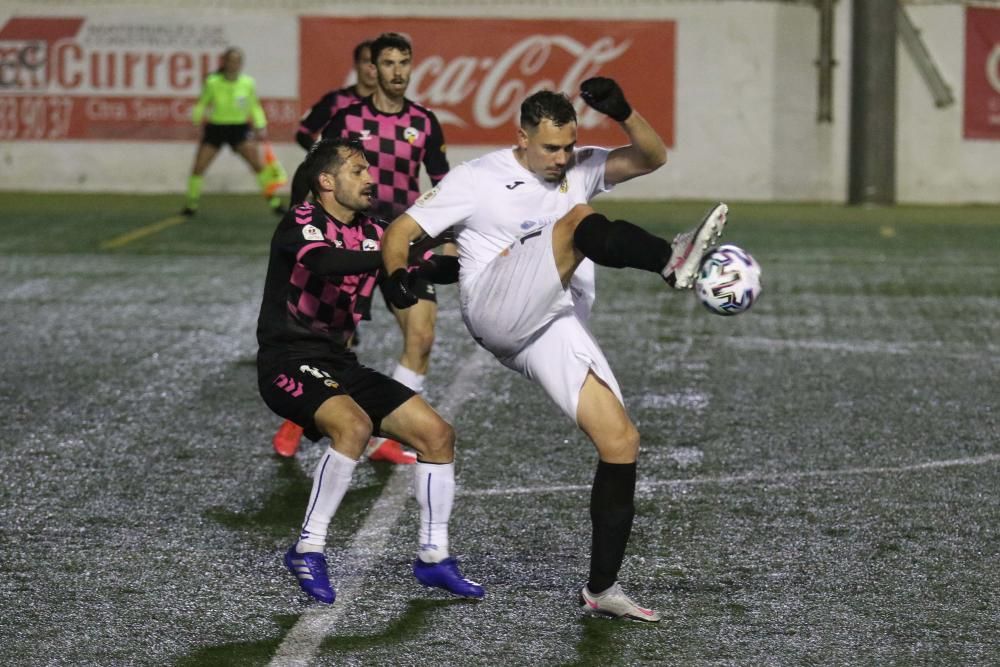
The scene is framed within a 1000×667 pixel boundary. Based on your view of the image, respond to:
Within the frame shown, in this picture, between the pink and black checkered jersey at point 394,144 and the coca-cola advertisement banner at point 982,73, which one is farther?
the coca-cola advertisement banner at point 982,73

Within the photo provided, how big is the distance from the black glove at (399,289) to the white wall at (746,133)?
16628mm

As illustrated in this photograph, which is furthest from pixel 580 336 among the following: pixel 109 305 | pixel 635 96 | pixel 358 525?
pixel 635 96

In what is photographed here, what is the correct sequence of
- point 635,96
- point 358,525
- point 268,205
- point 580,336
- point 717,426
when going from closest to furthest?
point 580,336 → point 358,525 → point 717,426 → point 268,205 → point 635,96

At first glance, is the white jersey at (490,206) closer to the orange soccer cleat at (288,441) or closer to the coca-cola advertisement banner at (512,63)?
the orange soccer cleat at (288,441)

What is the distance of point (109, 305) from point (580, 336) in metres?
7.50

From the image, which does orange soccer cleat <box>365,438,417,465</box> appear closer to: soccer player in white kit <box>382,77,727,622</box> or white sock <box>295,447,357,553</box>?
white sock <box>295,447,357,553</box>

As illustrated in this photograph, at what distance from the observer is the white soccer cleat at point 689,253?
4770 mm

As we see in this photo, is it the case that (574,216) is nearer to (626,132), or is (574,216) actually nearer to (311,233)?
(626,132)

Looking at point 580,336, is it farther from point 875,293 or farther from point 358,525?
point 875,293

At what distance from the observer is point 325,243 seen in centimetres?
552

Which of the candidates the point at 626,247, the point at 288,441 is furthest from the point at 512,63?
the point at 626,247

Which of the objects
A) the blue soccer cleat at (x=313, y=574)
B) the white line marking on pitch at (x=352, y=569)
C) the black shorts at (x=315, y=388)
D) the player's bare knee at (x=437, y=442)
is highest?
the black shorts at (x=315, y=388)

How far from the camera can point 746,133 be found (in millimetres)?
22000

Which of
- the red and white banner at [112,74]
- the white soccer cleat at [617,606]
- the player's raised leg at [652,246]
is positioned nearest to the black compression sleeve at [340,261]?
the player's raised leg at [652,246]
